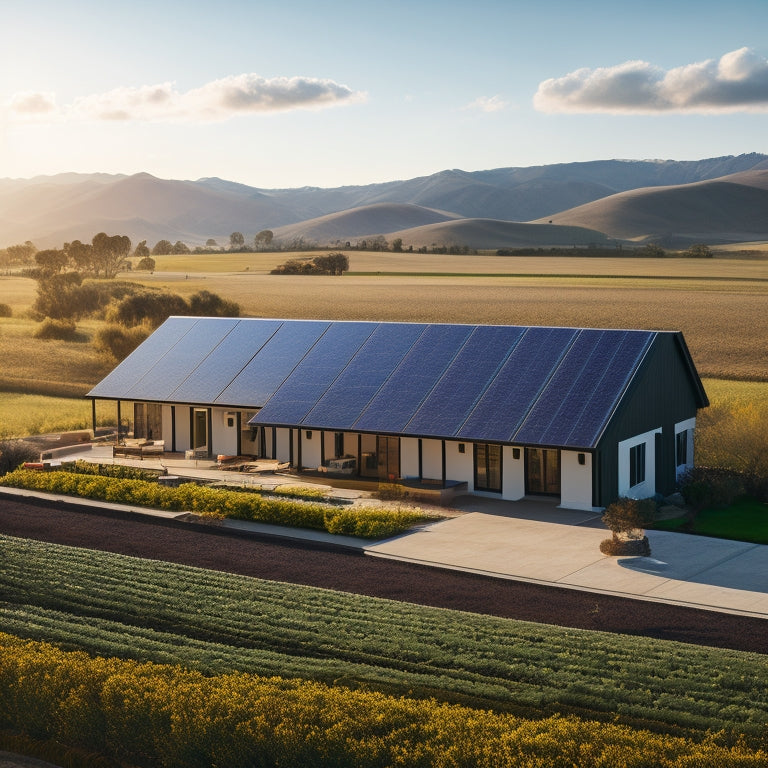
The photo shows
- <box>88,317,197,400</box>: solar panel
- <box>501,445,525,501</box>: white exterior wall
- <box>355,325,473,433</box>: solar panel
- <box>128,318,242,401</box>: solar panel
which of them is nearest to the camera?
<box>501,445,525,501</box>: white exterior wall

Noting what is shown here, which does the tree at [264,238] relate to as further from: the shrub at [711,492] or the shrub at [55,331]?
the shrub at [711,492]

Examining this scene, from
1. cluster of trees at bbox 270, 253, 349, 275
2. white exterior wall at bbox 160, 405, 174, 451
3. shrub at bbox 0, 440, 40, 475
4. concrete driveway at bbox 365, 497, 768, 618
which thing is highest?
cluster of trees at bbox 270, 253, 349, 275

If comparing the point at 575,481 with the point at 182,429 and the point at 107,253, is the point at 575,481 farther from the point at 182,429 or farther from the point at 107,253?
the point at 107,253

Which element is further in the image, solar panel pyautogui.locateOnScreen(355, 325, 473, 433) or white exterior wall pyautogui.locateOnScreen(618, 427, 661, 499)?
solar panel pyautogui.locateOnScreen(355, 325, 473, 433)

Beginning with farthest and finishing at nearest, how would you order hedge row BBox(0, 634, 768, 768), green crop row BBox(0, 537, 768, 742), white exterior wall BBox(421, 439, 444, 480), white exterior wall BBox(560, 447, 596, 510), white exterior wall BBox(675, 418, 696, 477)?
1. white exterior wall BBox(675, 418, 696, 477)
2. white exterior wall BBox(421, 439, 444, 480)
3. white exterior wall BBox(560, 447, 596, 510)
4. green crop row BBox(0, 537, 768, 742)
5. hedge row BBox(0, 634, 768, 768)

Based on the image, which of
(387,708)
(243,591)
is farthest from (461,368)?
(387,708)

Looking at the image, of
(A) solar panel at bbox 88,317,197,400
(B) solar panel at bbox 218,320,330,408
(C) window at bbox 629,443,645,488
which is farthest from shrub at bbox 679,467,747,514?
(A) solar panel at bbox 88,317,197,400

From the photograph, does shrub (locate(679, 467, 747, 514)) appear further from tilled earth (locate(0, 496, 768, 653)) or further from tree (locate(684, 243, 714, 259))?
tree (locate(684, 243, 714, 259))
